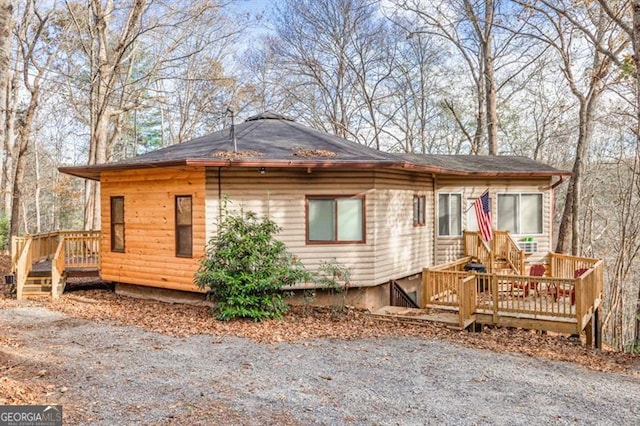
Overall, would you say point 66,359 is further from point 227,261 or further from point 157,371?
point 227,261

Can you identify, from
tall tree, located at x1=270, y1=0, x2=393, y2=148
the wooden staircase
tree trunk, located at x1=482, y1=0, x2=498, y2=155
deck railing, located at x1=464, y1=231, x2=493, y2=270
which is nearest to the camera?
the wooden staircase

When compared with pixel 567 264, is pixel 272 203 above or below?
above

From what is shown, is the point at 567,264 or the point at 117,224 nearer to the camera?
the point at 117,224

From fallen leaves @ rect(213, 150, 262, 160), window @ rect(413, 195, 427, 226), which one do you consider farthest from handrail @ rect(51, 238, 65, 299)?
window @ rect(413, 195, 427, 226)

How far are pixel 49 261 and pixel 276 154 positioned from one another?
8.21 meters

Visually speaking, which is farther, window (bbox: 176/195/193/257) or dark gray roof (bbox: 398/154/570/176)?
dark gray roof (bbox: 398/154/570/176)

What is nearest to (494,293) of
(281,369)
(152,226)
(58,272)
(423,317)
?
(423,317)

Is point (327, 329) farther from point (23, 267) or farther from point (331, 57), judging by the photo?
point (331, 57)

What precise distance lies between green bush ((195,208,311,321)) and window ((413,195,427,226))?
13.7ft

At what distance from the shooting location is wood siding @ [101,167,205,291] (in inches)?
388

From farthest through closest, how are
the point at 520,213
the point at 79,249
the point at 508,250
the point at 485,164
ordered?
the point at 485,164, the point at 520,213, the point at 79,249, the point at 508,250

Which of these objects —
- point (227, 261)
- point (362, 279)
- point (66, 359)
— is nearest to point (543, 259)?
point (362, 279)

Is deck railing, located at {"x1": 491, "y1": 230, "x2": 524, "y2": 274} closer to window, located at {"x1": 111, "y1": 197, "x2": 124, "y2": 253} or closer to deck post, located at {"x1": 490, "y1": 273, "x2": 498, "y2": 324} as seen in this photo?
deck post, located at {"x1": 490, "y1": 273, "x2": 498, "y2": 324}

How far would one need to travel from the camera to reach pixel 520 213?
14031mm
